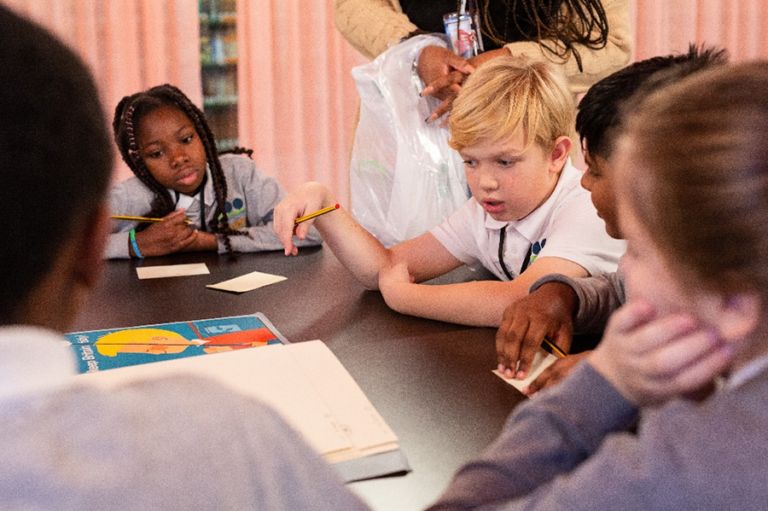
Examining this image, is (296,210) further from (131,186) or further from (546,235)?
(131,186)

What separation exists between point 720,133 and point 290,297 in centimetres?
84

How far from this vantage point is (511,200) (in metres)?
1.28

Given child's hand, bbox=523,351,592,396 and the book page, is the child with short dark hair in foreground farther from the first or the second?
child's hand, bbox=523,351,592,396

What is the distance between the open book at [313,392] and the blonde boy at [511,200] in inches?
13.5

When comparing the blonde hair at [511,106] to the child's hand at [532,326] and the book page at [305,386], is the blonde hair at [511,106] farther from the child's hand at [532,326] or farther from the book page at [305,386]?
the book page at [305,386]

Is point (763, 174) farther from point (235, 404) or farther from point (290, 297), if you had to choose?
point (290, 297)

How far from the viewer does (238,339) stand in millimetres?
905

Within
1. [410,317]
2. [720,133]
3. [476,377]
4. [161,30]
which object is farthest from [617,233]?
[161,30]

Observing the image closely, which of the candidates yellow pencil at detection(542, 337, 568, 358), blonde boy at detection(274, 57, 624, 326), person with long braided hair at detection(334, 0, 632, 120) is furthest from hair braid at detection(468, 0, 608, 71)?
yellow pencil at detection(542, 337, 568, 358)

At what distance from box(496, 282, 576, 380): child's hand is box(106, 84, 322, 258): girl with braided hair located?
0.99 meters

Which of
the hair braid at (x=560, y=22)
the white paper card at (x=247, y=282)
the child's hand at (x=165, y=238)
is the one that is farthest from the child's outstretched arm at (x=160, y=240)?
the hair braid at (x=560, y=22)

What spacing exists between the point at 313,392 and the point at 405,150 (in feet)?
3.57

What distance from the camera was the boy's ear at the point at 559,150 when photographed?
4.26 feet

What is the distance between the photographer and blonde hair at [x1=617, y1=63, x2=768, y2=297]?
39 cm
